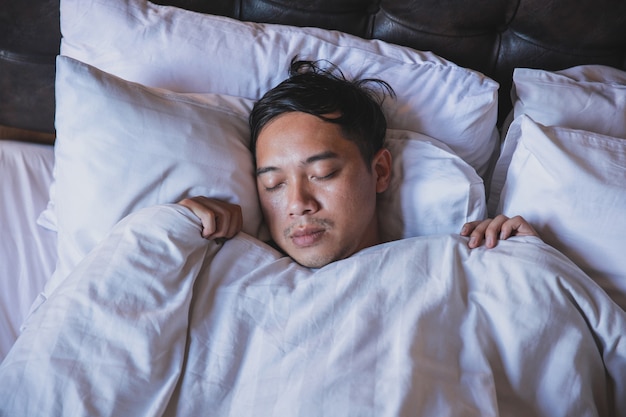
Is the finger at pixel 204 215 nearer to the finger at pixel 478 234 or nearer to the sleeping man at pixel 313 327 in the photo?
the sleeping man at pixel 313 327

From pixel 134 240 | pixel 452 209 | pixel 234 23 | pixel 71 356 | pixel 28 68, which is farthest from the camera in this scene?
pixel 28 68

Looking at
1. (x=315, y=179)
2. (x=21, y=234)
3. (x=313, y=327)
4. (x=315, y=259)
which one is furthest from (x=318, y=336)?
(x=21, y=234)

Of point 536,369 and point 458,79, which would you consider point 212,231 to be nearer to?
point 536,369

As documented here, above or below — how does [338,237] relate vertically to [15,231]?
above

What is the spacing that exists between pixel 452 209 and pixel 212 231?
59cm

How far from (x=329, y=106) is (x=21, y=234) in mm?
849

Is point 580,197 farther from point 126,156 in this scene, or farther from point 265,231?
point 126,156

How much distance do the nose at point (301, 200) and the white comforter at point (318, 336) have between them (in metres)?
0.15

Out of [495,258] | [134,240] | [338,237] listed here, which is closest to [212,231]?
[134,240]

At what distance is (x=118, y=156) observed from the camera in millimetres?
1301

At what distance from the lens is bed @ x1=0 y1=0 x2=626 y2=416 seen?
3.38 feet

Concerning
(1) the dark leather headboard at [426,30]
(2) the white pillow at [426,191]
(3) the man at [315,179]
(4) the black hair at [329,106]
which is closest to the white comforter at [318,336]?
(3) the man at [315,179]

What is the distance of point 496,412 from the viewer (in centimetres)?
100

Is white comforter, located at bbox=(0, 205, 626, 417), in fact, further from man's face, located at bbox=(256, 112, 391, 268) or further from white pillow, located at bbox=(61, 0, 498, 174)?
white pillow, located at bbox=(61, 0, 498, 174)
